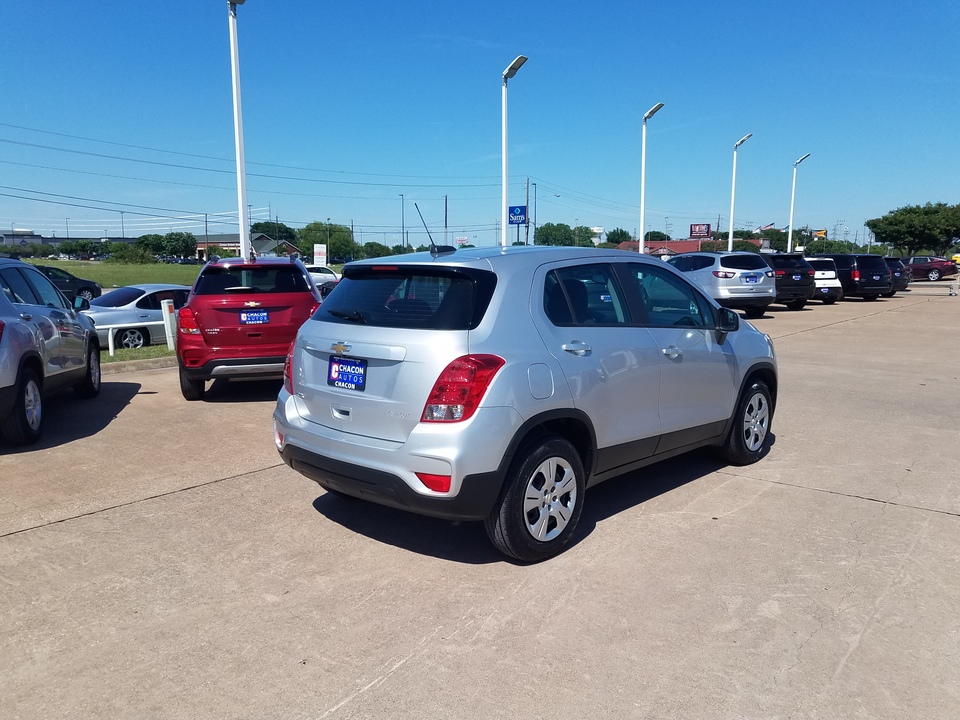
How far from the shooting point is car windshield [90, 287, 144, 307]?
48.8ft

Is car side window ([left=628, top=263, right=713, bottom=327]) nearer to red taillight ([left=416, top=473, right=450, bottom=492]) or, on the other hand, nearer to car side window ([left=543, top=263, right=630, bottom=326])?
car side window ([left=543, top=263, right=630, bottom=326])

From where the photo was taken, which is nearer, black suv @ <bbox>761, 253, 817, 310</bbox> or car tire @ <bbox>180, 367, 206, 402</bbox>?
car tire @ <bbox>180, 367, 206, 402</bbox>

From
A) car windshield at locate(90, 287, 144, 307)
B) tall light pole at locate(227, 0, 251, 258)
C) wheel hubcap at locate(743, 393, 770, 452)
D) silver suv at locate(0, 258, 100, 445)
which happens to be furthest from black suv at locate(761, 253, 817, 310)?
silver suv at locate(0, 258, 100, 445)

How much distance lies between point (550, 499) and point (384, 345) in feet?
4.12

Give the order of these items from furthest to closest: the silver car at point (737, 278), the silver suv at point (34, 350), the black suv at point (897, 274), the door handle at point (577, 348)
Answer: the black suv at point (897, 274), the silver car at point (737, 278), the silver suv at point (34, 350), the door handle at point (577, 348)

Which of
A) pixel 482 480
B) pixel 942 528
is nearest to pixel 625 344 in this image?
pixel 482 480

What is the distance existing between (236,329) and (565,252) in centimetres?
485

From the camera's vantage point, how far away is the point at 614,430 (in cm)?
465

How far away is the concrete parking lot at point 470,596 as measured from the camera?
3.06 m

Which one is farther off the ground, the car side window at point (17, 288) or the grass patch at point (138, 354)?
the car side window at point (17, 288)

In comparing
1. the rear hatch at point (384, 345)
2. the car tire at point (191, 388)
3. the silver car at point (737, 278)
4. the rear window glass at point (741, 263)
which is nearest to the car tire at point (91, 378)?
the car tire at point (191, 388)

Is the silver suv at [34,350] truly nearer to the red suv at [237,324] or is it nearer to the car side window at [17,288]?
the car side window at [17,288]

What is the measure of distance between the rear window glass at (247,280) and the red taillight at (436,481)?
533 centimetres

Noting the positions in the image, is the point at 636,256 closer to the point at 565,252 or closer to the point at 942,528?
the point at 565,252
